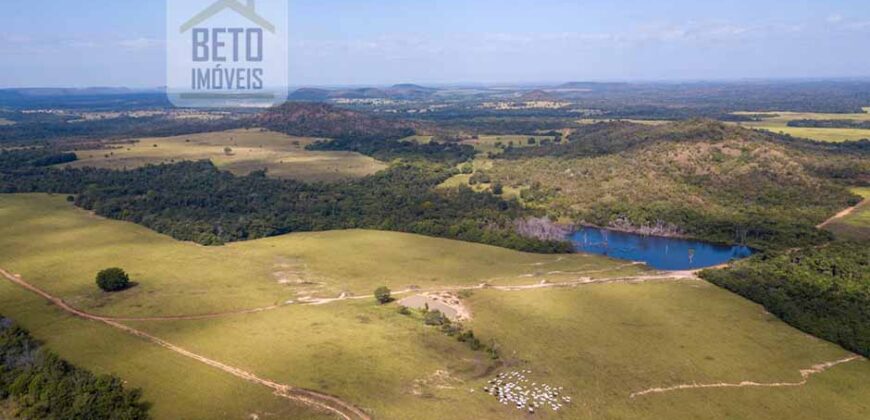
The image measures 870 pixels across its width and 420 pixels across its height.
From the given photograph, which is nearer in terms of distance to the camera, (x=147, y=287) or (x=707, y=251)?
(x=147, y=287)

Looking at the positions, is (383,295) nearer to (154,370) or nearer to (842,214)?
(154,370)

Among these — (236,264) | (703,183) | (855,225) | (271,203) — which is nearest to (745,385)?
(236,264)

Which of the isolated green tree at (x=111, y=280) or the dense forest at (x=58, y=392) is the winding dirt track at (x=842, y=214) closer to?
the dense forest at (x=58, y=392)

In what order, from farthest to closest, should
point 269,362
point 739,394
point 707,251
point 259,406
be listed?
point 707,251, point 269,362, point 739,394, point 259,406

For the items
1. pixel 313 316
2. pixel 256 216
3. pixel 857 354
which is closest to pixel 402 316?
pixel 313 316

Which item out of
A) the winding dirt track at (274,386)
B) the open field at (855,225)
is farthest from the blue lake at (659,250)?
the winding dirt track at (274,386)

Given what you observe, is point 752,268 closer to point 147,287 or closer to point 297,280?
point 297,280

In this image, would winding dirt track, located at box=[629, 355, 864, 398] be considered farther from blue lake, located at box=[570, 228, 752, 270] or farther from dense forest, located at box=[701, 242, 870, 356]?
blue lake, located at box=[570, 228, 752, 270]
